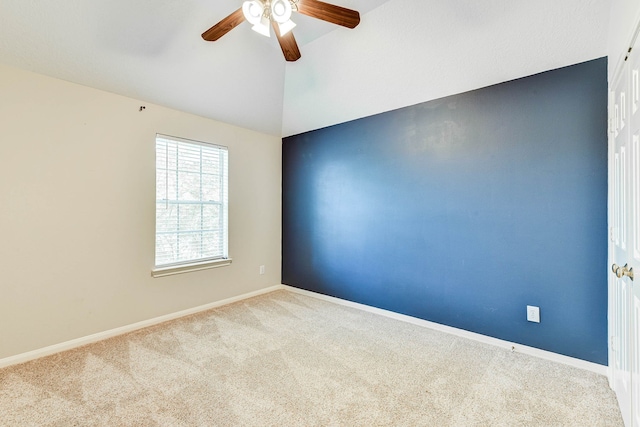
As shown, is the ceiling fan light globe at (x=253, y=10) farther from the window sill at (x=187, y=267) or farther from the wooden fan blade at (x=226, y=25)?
the window sill at (x=187, y=267)

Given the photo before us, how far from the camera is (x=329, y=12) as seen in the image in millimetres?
1661

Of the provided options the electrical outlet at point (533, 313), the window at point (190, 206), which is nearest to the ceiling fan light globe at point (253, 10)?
the window at point (190, 206)

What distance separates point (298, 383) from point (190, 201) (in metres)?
2.32

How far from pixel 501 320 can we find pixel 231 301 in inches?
117

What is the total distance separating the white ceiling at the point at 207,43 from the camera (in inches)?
79.6

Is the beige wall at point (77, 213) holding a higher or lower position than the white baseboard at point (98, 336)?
higher

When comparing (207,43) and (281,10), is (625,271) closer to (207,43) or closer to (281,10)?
(281,10)

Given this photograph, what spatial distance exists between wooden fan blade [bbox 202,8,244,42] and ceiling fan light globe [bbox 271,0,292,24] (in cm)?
21

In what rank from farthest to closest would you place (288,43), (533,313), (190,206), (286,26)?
1. (190,206)
2. (533,313)
3. (288,43)
4. (286,26)

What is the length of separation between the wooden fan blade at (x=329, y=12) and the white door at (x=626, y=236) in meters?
Result: 1.39

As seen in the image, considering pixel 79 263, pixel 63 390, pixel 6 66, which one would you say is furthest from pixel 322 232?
pixel 6 66

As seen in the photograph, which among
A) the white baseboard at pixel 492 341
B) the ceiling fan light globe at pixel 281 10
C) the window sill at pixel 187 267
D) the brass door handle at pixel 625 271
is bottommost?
the white baseboard at pixel 492 341

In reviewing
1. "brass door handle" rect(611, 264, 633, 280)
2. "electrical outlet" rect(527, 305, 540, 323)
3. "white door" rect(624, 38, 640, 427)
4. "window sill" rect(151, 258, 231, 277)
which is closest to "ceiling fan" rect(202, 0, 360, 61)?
"white door" rect(624, 38, 640, 427)

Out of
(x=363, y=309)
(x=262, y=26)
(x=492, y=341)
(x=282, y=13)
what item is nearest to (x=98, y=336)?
(x=363, y=309)
